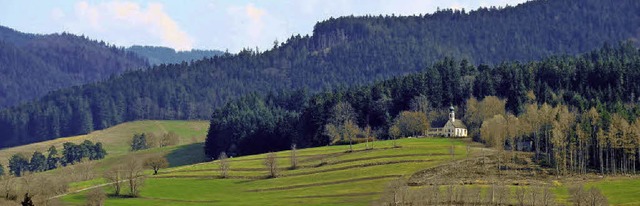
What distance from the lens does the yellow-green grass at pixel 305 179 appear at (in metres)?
139

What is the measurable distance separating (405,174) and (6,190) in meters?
58.6

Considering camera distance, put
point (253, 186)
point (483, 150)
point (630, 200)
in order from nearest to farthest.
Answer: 1. point (630, 200)
2. point (253, 186)
3. point (483, 150)

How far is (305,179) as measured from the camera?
512 ft

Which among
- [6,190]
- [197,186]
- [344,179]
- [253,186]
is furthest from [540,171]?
[6,190]

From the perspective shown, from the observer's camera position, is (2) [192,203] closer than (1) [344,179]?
Yes

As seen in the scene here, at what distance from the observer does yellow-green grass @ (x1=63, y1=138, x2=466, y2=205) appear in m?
139

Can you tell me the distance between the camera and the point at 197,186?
160 meters

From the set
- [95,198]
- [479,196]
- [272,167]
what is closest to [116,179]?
[95,198]

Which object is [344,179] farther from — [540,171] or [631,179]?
[631,179]

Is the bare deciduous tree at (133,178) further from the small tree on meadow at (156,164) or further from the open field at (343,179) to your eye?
the small tree on meadow at (156,164)

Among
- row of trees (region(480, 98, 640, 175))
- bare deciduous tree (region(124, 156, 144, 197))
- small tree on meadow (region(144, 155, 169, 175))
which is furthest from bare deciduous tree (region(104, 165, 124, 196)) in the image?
row of trees (region(480, 98, 640, 175))

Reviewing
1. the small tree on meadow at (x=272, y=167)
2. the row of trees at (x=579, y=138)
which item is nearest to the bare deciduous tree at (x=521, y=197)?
the row of trees at (x=579, y=138)

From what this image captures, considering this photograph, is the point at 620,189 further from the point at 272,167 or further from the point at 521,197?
the point at 272,167

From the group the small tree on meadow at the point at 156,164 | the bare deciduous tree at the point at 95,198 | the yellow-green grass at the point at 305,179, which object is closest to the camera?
the bare deciduous tree at the point at 95,198
